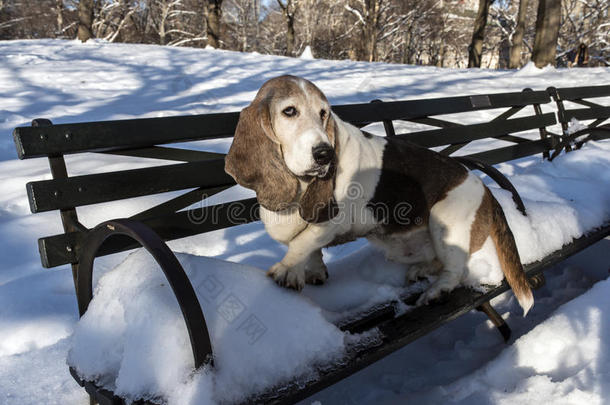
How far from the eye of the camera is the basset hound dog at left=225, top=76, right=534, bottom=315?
1.78m

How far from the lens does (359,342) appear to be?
1.73m

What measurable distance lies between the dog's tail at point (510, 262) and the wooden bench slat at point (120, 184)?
4.70 ft

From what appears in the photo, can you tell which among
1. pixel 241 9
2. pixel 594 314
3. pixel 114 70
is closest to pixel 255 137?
pixel 594 314

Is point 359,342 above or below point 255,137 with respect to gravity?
below

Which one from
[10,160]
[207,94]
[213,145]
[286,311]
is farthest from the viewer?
[207,94]

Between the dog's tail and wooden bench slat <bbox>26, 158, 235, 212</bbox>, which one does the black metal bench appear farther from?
wooden bench slat <bbox>26, 158, 235, 212</bbox>

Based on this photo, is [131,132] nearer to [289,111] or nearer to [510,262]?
[289,111]

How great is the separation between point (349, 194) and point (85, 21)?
15.9 m

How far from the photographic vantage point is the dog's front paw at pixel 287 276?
1.86 metres

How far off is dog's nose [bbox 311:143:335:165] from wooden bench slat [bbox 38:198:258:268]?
3.11 ft

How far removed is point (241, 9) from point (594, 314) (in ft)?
131

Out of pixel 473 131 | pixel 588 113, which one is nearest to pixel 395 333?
pixel 473 131

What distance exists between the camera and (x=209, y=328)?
1523 millimetres

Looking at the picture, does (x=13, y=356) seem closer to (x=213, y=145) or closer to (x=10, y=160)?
(x=10, y=160)
